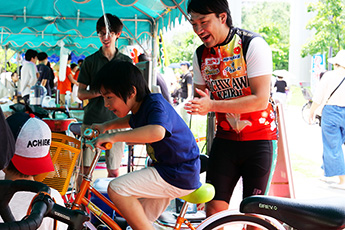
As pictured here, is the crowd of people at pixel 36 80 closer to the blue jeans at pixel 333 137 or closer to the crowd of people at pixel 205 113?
the blue jeans at pixel 333 137

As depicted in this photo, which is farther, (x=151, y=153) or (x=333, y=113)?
(x=333, y=113)

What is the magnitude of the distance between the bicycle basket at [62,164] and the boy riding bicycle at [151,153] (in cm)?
68

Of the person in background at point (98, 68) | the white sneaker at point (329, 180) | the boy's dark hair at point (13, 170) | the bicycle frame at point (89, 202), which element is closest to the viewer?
the boy's dark hair at point (13, 170)

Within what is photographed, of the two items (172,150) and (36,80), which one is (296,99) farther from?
(172,150)

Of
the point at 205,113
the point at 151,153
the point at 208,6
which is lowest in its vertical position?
the point at 151,153

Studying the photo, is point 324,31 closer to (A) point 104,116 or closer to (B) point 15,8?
(B) point 15,8

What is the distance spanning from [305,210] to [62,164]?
1.92 metres

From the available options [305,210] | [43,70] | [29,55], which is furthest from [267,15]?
[305,210]

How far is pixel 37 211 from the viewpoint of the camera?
3.06 feet

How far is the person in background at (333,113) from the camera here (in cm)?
739

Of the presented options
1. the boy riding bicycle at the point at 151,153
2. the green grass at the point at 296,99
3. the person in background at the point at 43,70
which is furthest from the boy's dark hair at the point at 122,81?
the green grass at the point at 296,99

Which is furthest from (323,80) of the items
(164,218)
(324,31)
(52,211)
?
(324,31)

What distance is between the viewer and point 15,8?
9547 mm

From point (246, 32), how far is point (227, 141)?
0.72m
